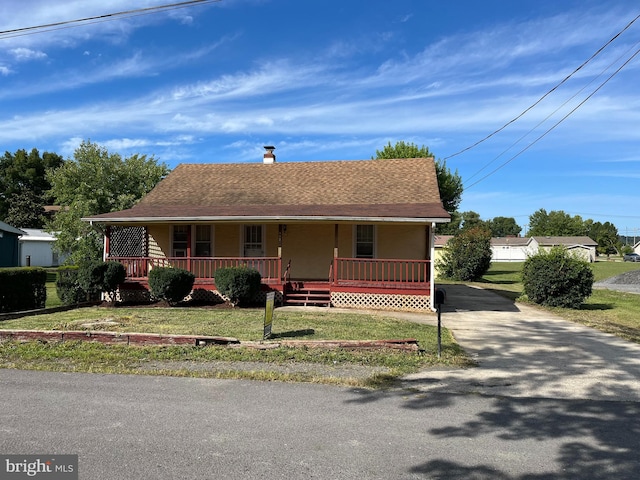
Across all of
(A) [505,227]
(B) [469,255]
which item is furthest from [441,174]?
(A) [505,227]

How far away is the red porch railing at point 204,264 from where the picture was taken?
15133mm

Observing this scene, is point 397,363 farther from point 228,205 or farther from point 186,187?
point 186,187

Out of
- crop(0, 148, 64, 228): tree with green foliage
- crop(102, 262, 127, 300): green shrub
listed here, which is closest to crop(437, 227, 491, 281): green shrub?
crop(102, 262, 127, 300): green shrub

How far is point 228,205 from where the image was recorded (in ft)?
56.4

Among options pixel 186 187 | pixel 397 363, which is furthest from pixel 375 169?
pixel 397 363

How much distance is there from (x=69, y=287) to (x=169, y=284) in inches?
124

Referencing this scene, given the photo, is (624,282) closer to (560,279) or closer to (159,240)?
(560,279)

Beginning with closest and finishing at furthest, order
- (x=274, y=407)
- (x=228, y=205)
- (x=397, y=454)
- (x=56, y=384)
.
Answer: (x=397, y=454), (x=274, y=407), (x=56, y=384), (x=228, y=205)

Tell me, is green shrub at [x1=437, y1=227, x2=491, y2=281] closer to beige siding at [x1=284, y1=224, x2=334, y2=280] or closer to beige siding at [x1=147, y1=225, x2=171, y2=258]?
beige siding at [x1=284, y1=224, x2=334, y2=280]

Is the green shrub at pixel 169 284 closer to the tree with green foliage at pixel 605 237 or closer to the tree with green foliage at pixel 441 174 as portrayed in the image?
the tree with green foliage at pixel 441 174

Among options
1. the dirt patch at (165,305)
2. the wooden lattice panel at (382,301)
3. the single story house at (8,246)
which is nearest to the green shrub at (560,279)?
the wooden lattice panel at (382,301)

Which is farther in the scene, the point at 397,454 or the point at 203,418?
the point at 203,418

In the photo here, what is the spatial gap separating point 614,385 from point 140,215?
44.0 feet

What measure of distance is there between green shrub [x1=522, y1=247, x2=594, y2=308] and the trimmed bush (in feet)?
50.6
